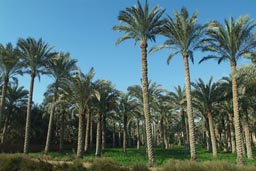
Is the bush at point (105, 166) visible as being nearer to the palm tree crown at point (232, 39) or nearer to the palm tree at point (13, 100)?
the palm tree crown at point (232, 39)

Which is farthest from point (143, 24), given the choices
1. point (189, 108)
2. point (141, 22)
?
point (189, 108)

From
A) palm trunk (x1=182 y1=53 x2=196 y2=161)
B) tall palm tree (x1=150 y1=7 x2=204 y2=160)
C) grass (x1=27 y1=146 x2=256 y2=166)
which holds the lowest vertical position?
grass (x1=27 y1=146 x2=256 y2=166)

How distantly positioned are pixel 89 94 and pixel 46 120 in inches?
1172

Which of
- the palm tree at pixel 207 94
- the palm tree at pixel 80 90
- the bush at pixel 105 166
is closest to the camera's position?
the bush at pixel 105 166

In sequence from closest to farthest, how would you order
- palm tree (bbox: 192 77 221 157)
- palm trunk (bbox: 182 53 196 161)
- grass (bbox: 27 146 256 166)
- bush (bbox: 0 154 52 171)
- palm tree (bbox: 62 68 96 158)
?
bush (bbox: 0 154 52 171), palm trunk (bbox: 182 53 196 161), grass (bbox: 27 146 256 166), palm tree (bbox: 62 68 96 158), palm tree (bbox: 192 77 221 157)

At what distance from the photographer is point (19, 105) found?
45.3m

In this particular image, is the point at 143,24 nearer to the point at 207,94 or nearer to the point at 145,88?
the point at 145,88

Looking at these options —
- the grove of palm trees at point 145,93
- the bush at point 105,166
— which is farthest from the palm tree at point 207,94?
the bush at point 105,166

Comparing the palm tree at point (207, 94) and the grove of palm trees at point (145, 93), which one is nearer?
the grove of palm trees at point (145, 93)

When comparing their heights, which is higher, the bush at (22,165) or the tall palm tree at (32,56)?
the tall palm tree at (32,56)

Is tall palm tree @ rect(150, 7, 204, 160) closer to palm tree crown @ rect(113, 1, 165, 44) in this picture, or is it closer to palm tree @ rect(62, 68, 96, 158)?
palm tree crown @ rect(113, 1, 165, 44)

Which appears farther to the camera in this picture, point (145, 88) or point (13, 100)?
point (13, 100)

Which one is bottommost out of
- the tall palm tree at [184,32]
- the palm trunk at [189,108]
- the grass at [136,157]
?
the grass at [136,157]

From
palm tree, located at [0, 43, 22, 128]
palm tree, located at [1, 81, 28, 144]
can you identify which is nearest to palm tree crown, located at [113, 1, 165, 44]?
palm tree, located at [0, 43, 22, 128]
